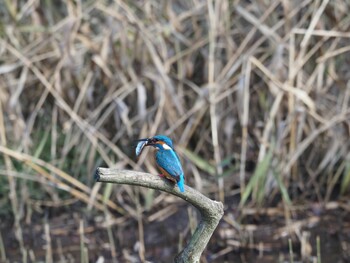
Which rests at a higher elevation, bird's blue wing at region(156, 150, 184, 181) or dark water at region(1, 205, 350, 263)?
bird's blue wing at region(156, 150, 184, 181)

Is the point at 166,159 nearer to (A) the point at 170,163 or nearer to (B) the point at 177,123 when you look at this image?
(A) the point at 170,163

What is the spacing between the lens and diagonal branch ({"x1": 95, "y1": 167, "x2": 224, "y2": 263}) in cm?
156

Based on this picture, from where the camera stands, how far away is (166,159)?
5.76ft

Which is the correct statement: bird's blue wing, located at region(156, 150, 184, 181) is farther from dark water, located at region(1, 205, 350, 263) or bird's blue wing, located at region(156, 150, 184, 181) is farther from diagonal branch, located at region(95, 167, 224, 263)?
dark water, located at region(1, 205, 350, 263)

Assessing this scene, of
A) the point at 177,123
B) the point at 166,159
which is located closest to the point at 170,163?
the point at 166,159

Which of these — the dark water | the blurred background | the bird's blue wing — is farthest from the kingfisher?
the blurred background

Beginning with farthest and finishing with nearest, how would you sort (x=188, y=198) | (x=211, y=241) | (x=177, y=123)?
(x=177, y=123) < (x=211, y=241) < (x=188, y=198)

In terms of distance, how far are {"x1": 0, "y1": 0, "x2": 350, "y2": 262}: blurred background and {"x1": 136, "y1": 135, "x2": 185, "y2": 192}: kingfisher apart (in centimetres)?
238

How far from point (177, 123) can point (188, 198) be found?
2776 mm

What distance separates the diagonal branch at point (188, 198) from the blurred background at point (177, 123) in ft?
7.62

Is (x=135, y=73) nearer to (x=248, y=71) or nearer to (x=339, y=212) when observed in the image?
(x=248, y=71)

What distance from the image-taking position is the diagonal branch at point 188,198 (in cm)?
156

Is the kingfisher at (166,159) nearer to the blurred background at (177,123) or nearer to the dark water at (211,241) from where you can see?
the dark water at (211,241)

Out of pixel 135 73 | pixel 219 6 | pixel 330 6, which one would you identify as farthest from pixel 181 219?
pixel 330 6
